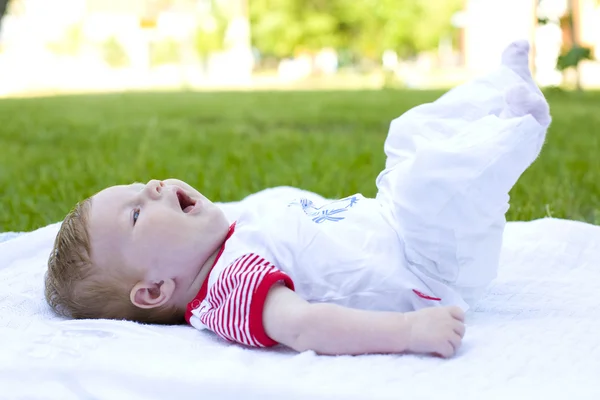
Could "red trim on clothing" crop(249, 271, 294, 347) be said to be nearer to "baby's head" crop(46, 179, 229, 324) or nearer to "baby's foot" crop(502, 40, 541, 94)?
"baby's head" crop(46, 179, 229, 324)

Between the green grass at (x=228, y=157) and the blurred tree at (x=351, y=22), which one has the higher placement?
the green grass at (x=228, y=157)

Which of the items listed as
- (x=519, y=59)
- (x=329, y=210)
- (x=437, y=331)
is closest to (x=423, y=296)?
(x=437, y=331)

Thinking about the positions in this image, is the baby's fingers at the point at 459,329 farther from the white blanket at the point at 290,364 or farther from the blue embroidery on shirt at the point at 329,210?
the blue embroidery on shirt at the point at 329,210

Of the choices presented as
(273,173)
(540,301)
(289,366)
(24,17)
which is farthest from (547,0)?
(24,17)

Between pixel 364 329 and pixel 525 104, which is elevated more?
pixel 525 104

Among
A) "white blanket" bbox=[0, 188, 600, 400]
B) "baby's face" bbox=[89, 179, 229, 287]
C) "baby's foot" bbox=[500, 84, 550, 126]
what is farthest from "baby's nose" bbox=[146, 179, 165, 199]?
"baby's foot" bbox=[500, 84, 550, 126]

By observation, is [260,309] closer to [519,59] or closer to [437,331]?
[437,331]

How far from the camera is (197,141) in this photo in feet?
17.0

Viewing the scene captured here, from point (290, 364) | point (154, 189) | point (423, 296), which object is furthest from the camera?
point (154, 189)

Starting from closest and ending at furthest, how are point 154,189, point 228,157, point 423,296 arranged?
point 423,296
point 154,189
point 228,157

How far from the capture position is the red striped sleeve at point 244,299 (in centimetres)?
148

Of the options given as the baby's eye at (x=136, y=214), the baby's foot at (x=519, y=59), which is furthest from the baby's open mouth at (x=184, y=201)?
the baby's foot at (x=519, y=59)

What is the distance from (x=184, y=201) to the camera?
70.2 inches

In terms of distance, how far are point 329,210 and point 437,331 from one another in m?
0.54
